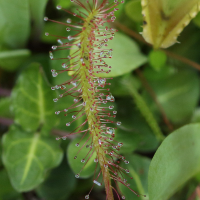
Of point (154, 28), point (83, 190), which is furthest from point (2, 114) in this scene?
point (154, 28)

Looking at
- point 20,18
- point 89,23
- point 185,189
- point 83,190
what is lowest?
point 83,190

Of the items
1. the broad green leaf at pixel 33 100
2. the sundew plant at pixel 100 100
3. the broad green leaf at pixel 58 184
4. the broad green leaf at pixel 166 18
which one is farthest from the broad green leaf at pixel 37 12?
the broad green leaf at pixel 58 184

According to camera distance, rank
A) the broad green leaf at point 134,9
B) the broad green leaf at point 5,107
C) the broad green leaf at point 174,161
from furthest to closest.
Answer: the broad green leaf at point 5,107, the broad green leaf at point 134,9, the broad green leaf at point 174,161

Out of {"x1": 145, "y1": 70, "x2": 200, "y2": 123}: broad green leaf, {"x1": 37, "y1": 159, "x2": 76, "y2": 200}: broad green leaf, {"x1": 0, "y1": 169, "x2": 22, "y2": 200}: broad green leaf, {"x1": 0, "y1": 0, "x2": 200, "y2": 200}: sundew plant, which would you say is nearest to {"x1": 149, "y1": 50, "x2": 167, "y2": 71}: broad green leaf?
{"x1": 0, "y1": 0, "x2": 200, "y2": 200}: sundew plant

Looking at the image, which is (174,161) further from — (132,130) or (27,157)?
(27,157)

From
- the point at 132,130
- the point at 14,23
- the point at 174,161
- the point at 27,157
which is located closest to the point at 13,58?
the point at 14,23

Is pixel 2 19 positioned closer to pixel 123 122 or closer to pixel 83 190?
pixel 123 122

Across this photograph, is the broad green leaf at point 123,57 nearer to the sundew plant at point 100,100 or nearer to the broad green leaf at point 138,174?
the sundew plant at point 100,100
